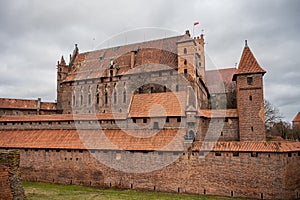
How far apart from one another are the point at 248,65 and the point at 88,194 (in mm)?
16214

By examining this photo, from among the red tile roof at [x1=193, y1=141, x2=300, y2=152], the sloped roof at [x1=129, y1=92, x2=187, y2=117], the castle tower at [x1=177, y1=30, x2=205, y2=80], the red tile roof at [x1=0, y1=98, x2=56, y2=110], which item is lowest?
the red tile roof at [x1=193, y1=141, x2=300, y2=152]

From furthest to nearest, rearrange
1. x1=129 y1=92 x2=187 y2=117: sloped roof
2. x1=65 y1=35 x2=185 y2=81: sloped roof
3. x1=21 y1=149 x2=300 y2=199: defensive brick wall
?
x1=65 y1=35 x2=185 y2=81: sloped roof < x1=129 y1=92 x2=187 y2=117: sloped roof < x1=21 y1=149 x2=300 y2=199: defensive brick wall

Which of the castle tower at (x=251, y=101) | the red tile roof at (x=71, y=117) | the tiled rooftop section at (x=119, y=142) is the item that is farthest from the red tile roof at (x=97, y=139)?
the castle tower at (x=251, y=101)

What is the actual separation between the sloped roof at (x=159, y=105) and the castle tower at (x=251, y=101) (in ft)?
15.8

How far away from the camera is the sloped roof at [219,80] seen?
3531cm

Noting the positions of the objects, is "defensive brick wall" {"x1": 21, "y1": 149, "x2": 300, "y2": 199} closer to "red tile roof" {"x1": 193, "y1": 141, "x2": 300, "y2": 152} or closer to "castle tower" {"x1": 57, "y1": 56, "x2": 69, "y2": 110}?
"red tile roof" {"x1": 193, "y1": 141, "x2": 300, "y2": 152}

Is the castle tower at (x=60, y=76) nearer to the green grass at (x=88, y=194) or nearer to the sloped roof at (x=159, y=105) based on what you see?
the sloped roof at (x=159, y=105)

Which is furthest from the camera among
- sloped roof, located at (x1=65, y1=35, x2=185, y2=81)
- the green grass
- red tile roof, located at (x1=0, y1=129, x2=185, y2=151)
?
sloped roof, located at (x1=65, y1=35, x2=185, y2=81)

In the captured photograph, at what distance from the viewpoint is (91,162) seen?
2097 cm

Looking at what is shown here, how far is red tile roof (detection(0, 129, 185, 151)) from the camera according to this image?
784 inches

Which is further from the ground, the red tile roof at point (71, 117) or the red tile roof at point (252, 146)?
the red tile roof at point (71, 117)

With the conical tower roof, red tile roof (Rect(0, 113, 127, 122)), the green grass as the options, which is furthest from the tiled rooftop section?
the conical tower roof

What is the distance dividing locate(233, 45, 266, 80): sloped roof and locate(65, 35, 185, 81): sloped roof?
9409mm

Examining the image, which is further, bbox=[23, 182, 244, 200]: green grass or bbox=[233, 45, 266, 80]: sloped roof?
bbox=[233, 45, 266, 80]: sloped roof
